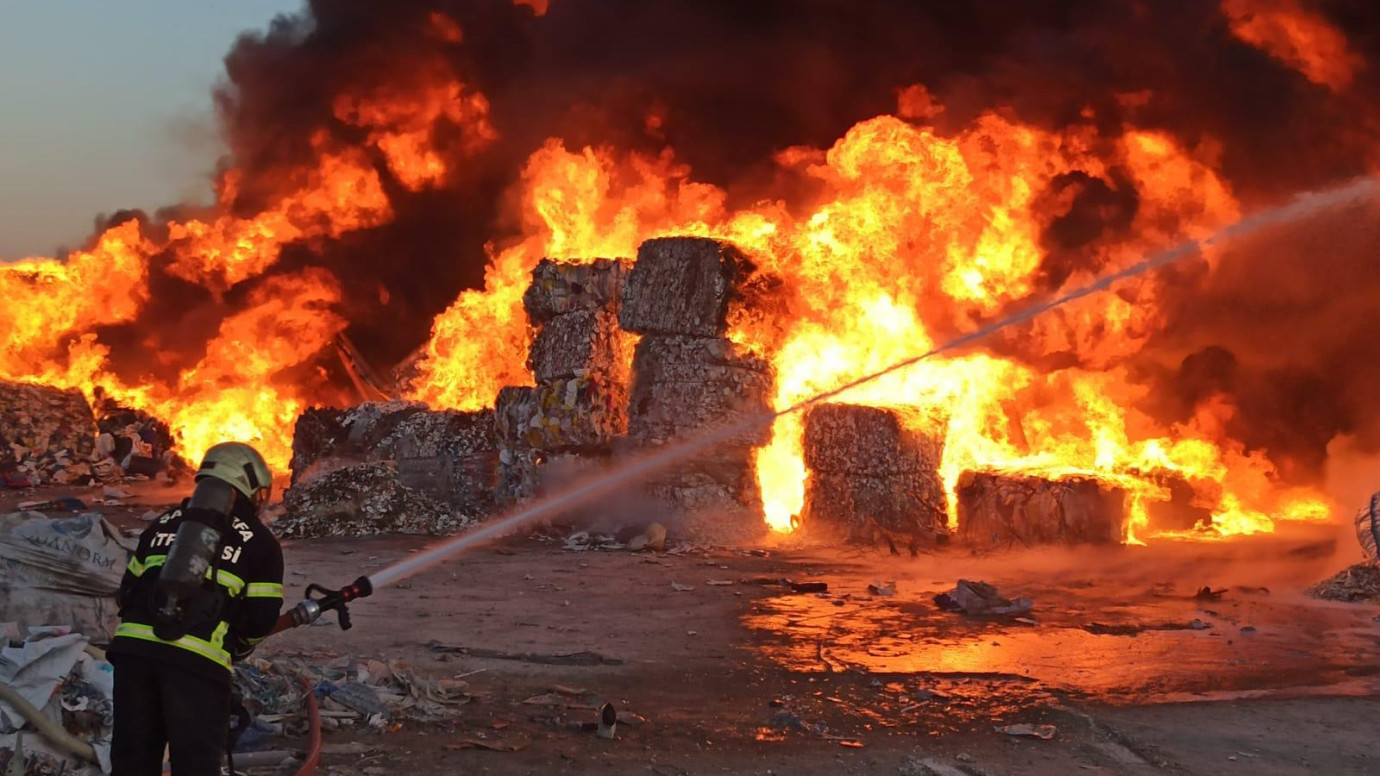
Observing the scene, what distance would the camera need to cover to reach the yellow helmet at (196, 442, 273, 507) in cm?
372

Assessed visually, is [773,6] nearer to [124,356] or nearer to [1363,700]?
[124,356]

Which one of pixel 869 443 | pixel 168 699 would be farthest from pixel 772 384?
pixel 168 699

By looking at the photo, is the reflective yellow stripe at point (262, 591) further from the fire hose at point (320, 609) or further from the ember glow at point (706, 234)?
the ember glow at point (706, 234)

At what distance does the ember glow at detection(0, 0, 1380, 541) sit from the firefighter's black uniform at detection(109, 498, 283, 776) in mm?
9533

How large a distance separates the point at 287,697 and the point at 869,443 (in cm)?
779

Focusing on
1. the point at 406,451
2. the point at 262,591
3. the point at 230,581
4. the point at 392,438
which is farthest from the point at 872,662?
the point at 392,438

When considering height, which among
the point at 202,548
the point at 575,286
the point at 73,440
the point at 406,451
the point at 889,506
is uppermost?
the point at 575,286

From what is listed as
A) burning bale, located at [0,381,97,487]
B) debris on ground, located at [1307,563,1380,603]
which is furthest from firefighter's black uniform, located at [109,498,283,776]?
burning bale, located at [0,381,97,487]

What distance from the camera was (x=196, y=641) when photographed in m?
3.59

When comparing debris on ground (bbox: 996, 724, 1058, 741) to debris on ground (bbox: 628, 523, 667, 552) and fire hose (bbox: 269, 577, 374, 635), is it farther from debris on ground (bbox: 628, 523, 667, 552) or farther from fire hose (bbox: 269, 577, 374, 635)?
debris on ground (bbox: 628, 523, 667, 552)

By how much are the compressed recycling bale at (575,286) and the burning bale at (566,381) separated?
13 mm

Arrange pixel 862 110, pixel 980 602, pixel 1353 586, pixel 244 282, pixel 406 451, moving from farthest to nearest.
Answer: pixel 244 282
pixel 862 110
pixel 406 451
pixel 1353 586
pixel 980 602

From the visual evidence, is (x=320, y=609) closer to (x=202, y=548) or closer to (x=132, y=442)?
(x=202, y=548)

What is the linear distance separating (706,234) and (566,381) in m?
2.75
